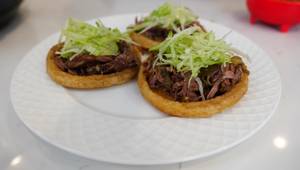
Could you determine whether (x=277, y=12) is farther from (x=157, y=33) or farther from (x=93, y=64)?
(x=93, y=64)

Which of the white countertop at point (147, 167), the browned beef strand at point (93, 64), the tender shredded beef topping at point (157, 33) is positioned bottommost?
the white countertop at point (147, 167)

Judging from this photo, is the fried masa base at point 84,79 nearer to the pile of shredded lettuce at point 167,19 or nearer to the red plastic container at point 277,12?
the pile of shredded lettuce at point 167,19

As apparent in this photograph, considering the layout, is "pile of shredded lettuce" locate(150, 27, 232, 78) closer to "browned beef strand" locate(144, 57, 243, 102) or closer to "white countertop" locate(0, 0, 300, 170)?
"browned beef strand" locate(144, 57, 243, 102)

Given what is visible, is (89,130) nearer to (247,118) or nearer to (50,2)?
(247,118)

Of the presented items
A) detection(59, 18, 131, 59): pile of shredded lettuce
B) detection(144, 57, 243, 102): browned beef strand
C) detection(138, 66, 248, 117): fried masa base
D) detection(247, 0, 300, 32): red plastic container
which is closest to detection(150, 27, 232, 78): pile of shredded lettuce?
detection(144, 57, 243, 102): browned beef strand

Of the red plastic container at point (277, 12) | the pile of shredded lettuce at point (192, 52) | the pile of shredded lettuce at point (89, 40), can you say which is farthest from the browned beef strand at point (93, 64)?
the red plastic container at point (277, 12)

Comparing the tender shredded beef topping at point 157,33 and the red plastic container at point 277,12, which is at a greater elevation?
the tender shredded beef topping at point 157,33
